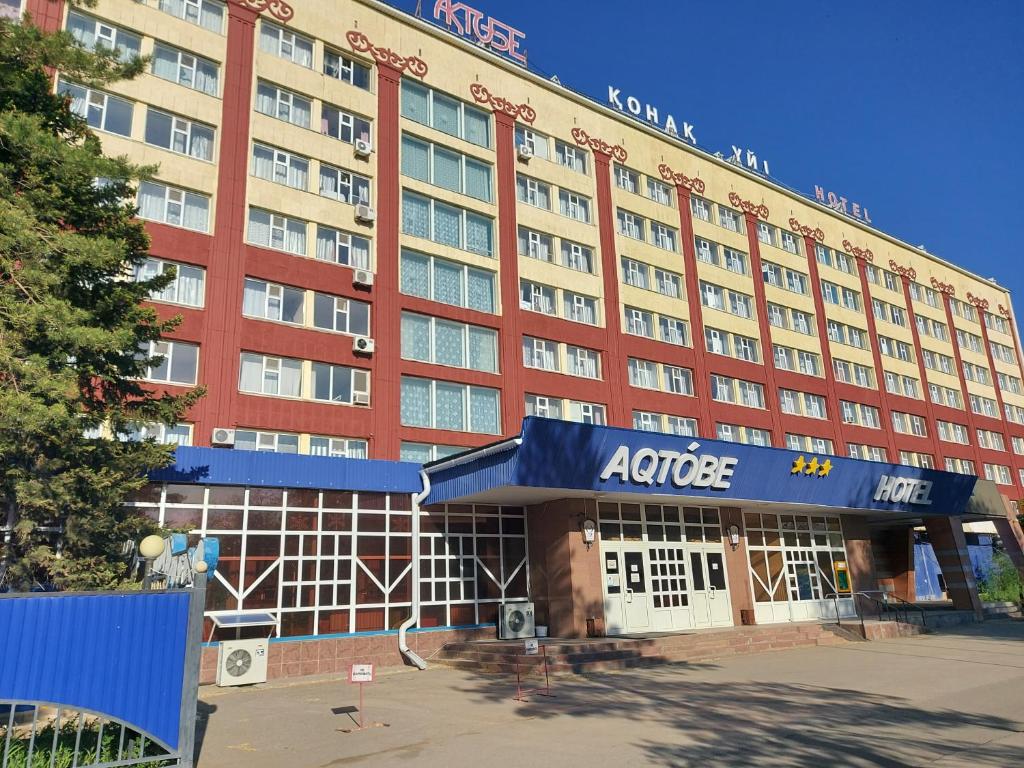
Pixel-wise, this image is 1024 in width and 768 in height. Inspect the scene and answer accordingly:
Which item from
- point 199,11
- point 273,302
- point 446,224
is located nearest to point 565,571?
point 273,302

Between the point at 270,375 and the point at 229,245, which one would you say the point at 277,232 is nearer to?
the point at 229,245

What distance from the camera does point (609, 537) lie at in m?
23.4

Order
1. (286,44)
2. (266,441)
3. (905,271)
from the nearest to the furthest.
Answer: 1. (266,441)
2. (286,44)
3. (905,271)

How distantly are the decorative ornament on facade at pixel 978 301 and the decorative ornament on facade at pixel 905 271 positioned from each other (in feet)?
25.2

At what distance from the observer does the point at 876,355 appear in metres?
42.4

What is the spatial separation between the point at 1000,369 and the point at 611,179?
37843 millimetres

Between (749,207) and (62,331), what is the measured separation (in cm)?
3335

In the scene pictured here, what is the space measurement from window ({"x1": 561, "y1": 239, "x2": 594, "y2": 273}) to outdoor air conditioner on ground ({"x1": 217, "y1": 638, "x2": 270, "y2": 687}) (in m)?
18.2

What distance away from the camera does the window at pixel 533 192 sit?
29281 millimetres

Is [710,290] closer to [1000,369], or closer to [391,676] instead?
[391,676]

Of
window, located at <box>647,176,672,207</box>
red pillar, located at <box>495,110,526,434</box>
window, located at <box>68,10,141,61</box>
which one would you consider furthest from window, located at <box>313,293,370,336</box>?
window, located at <box>647,176,672,207</box>

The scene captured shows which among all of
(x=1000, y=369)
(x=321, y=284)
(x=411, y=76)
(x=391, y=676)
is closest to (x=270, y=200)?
(x=321, y=284)

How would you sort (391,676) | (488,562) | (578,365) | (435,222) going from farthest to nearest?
(578,365) → (435,222) → (488,562) → (391,676)

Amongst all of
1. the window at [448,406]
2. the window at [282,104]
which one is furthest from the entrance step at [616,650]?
the window at [282,104]
